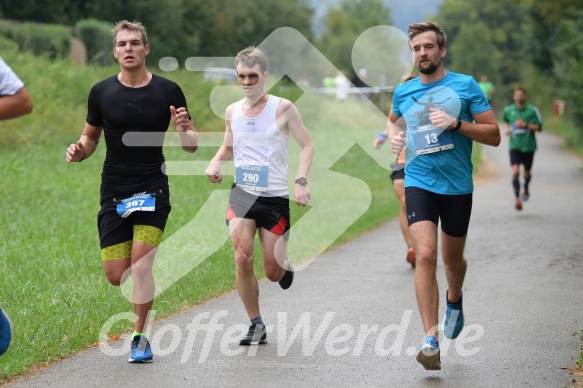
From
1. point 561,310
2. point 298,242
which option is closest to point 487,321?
point 561,310

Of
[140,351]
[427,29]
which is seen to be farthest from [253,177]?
[427,29]

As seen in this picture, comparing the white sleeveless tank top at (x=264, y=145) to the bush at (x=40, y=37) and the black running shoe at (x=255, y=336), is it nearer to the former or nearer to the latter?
the black running shoe at (x=255, y=336)

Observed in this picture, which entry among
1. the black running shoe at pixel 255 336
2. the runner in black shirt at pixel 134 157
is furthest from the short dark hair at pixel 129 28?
the black running shoe at pixel 255 336

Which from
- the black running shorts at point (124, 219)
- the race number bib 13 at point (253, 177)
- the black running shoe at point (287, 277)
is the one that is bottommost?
the black running shoe at point (287, 277)

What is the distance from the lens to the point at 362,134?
123ft

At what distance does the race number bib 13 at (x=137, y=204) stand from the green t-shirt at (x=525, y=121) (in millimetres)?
12724

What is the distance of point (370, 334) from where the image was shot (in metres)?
8.20

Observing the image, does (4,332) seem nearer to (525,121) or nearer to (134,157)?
(134,157)

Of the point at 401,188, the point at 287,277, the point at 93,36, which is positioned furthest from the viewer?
the point at 93,36

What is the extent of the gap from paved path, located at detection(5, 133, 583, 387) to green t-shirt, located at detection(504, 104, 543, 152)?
516 centimetres

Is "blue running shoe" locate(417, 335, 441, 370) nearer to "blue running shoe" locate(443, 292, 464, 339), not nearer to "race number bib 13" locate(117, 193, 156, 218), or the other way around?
"blue running shoe" locate(443, 292, 464, 339)

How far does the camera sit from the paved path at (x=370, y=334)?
22.2 ft

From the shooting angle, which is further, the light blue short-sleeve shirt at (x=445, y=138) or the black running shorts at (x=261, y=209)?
the black running shorts at (x=261, y=209)

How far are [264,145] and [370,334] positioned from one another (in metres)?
1.66
